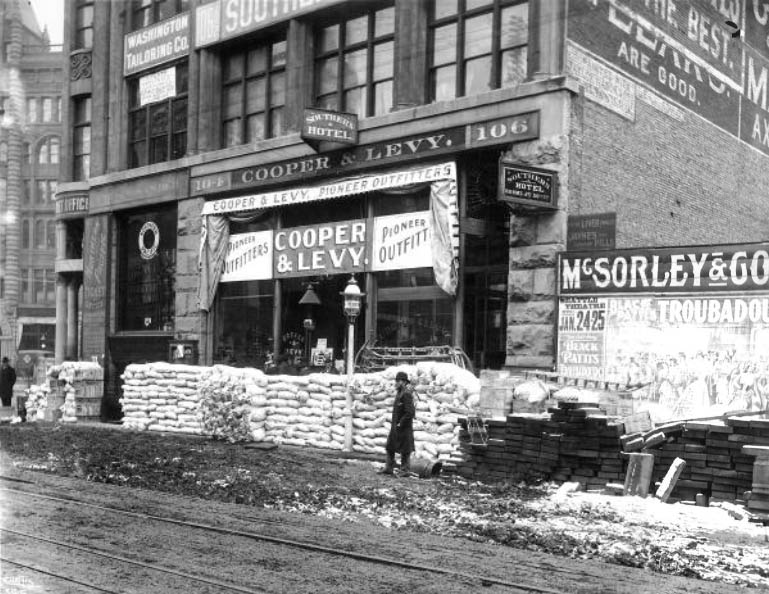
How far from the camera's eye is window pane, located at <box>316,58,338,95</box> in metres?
24.9

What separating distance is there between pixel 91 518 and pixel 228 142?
18975 millimetres

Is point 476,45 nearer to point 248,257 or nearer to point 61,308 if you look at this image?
point 248,257

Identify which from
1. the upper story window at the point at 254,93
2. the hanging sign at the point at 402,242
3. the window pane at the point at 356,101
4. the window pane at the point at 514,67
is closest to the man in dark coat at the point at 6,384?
the upper story window at the point at 254,93

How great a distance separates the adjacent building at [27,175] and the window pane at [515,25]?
949 centimetres

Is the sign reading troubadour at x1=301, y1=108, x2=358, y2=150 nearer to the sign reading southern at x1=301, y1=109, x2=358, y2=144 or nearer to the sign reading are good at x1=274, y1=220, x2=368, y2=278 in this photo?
the sign reading southern at x1=301, y1=109, x2=358, y2=144

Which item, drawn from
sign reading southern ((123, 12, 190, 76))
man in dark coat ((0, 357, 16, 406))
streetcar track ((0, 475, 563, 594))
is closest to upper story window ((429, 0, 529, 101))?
sign reading southern ((123, 12, 190, 76))

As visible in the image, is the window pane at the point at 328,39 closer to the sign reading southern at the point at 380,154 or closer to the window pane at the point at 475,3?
the sign reading southern at the point at 380,154

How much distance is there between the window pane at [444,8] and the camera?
72.0 feet

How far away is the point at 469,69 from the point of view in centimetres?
2150

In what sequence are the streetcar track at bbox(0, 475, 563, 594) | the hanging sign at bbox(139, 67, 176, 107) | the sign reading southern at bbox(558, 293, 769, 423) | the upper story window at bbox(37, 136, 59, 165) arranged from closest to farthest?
the streetcar track at bbox(0, 475, 563, 594) → the sign reading southern at bbox(558, 293, 769, 423) → the hanging sign at bbox(139, 67, 176, 107) → the upper story window at bbox(37, 136, 59, 165)

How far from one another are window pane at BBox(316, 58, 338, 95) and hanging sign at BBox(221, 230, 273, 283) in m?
4.14

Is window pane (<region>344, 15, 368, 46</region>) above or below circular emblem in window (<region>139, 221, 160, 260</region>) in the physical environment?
above

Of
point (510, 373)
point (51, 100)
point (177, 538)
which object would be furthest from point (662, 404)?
point (51, 100)

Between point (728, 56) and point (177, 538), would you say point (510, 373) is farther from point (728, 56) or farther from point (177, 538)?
point (728, 56)
